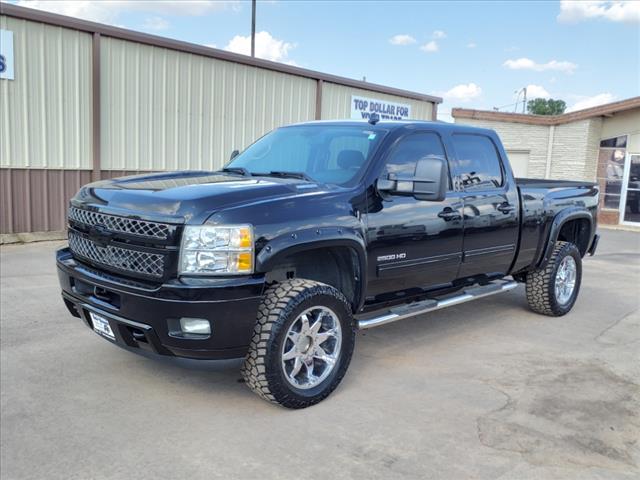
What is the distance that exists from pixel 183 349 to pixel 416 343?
261 centimetres

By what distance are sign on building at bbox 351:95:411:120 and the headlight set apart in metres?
13.2

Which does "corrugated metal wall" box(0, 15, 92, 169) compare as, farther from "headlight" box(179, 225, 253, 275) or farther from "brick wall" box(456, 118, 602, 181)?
"brick wall" box(456, 118, 602, 181)

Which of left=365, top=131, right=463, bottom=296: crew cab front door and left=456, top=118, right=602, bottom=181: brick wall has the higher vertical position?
left=456, top=118, right=602, bottom=181: brick wall

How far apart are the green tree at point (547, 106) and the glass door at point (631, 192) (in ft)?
191

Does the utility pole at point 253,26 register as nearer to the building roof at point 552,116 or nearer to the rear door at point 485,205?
the building roof at point 552,116

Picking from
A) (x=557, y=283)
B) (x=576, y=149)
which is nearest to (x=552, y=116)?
(x=576, y=149)

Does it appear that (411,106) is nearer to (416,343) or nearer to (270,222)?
(416,343)

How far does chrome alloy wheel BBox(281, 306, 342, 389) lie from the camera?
13.2 feet

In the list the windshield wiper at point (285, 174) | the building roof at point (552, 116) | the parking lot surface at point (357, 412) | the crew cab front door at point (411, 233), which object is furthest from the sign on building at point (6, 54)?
the building roof at point (552, 116)

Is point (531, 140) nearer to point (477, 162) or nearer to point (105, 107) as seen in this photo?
point (105, 107)

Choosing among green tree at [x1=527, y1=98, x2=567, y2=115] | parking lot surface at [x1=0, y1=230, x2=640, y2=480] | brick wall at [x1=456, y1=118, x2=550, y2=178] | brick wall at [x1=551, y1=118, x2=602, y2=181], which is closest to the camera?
parking lot surface at [x1=0, y1=230, x2=640, y2=480]

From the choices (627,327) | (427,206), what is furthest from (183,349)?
(627,327)

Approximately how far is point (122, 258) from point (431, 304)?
2.61m

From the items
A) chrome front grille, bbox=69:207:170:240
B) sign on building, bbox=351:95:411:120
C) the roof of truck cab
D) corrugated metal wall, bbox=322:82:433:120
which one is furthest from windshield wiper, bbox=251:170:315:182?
sign on building, bbox=351:95:411:120
